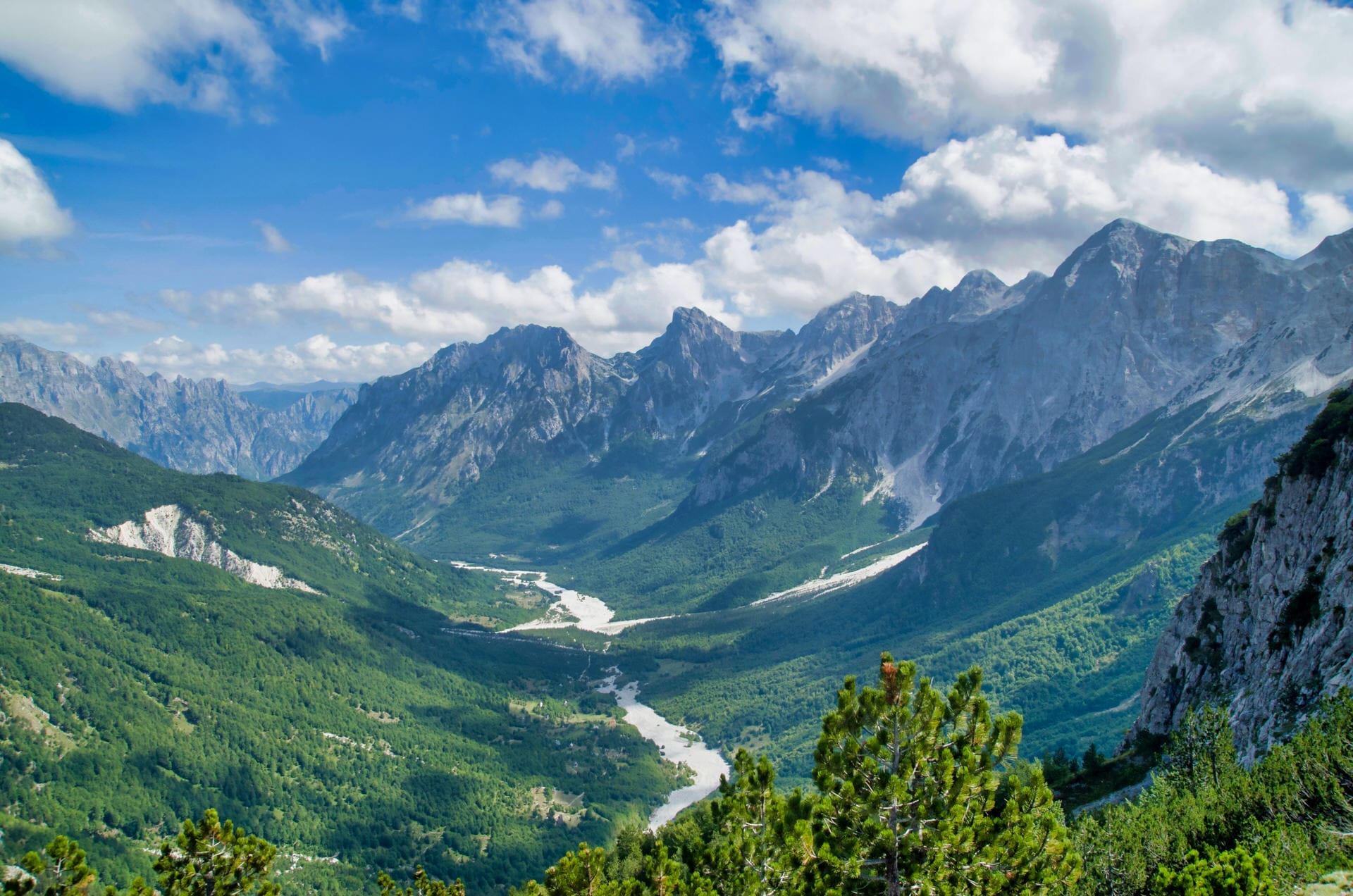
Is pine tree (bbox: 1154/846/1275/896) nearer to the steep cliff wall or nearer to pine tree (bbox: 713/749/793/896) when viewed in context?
pine tree (bbox: 713/749/793/896)

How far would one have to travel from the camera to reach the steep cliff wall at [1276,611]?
57438 millimetres

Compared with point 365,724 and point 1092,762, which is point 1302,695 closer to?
point 1092,762

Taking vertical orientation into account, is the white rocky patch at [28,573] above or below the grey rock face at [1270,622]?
above

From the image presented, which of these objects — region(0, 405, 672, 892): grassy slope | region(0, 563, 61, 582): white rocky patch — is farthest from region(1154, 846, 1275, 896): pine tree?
region(0, 563, 61, 582): white rocky patch

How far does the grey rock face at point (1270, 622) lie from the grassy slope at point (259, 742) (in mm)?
100360

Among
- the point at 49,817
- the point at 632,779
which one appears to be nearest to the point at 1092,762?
the point at 632,779

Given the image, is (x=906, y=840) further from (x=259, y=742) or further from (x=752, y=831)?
(x=259, y=742)

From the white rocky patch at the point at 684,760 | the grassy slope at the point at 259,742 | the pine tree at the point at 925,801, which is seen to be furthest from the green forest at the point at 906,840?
the white rocky patch at the point at 684,760

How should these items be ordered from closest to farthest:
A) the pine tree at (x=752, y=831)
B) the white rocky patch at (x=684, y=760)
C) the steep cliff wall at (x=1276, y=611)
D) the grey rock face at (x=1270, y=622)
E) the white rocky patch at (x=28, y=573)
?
the pine tree at (x=752, y=831) → the grey rock face at (x=1270, y=622) → the steep cliff wall at (x=1276, y=611) → the white rocky patch at (x=684, y=760) → the white rocky patch at (x=28, y=573)

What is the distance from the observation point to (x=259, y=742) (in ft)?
475

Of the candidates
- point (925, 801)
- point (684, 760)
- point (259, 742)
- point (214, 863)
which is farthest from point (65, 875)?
point (684, 760)

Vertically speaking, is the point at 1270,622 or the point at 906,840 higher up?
the point at 906,840

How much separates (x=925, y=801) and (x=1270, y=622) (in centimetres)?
6550

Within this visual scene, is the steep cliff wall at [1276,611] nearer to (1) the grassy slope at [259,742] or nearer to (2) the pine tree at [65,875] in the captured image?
(2) the pine tree at [65,875]
